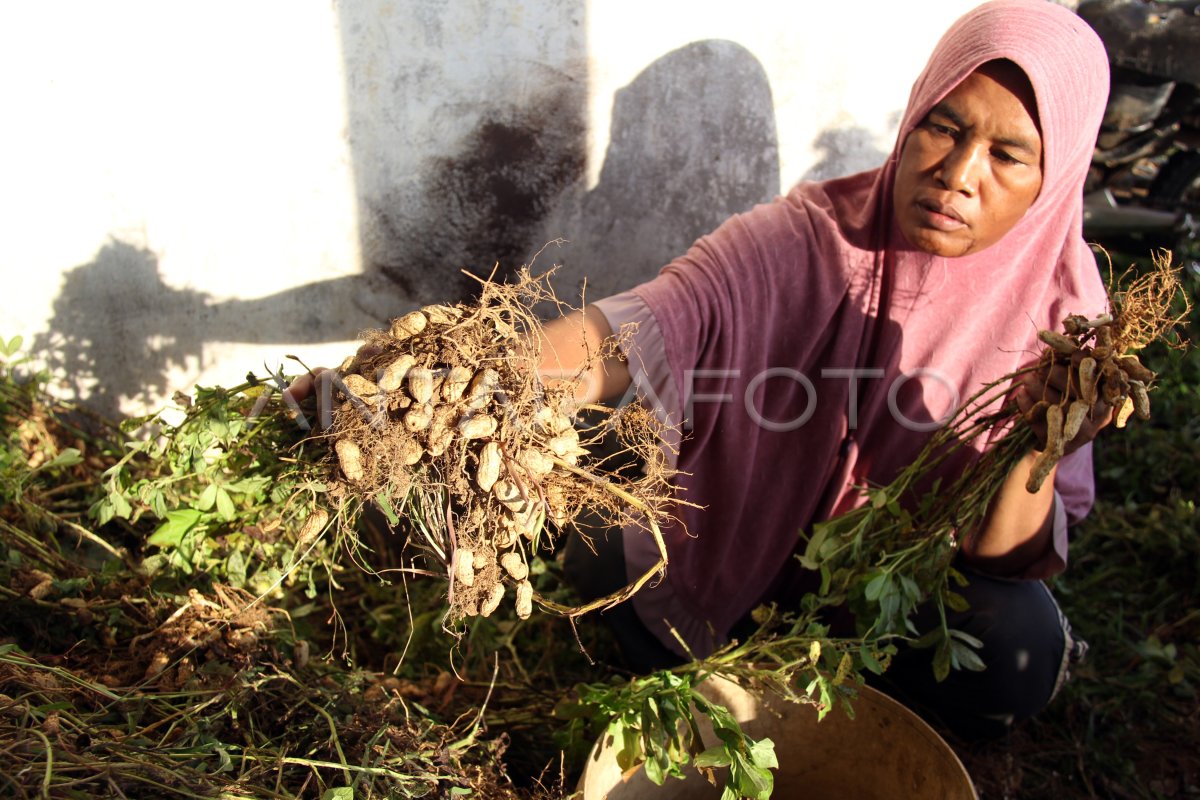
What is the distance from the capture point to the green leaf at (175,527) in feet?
5.52

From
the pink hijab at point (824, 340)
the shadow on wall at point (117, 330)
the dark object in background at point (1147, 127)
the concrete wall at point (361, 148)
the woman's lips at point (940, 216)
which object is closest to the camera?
the woman's lips at point (940, 216)

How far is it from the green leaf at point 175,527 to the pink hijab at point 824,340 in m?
0.92


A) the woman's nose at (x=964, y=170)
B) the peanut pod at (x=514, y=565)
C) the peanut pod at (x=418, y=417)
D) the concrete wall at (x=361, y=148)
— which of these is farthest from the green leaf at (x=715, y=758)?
the concrete wall at (x=361, y=148)

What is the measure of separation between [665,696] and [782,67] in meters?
1.64

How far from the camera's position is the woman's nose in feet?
5.40

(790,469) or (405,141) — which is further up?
(405,141)

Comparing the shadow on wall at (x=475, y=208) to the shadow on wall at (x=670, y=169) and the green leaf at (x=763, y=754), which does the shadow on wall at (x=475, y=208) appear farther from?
the green leaf at (x=763, y=754)

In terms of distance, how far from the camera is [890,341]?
6.44 ft

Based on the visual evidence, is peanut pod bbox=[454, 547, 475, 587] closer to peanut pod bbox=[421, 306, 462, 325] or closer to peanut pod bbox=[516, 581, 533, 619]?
peanut pod bbox=[516, 581, 533, 619]

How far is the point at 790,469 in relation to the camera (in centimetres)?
203

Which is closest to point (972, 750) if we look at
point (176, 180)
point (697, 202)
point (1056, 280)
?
point (1056, 280)

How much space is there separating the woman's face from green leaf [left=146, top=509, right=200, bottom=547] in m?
1.42

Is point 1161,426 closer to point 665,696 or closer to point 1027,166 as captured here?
point 1027,166

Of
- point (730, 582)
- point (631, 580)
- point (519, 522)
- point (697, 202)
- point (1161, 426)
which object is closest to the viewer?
point (519, 522)
